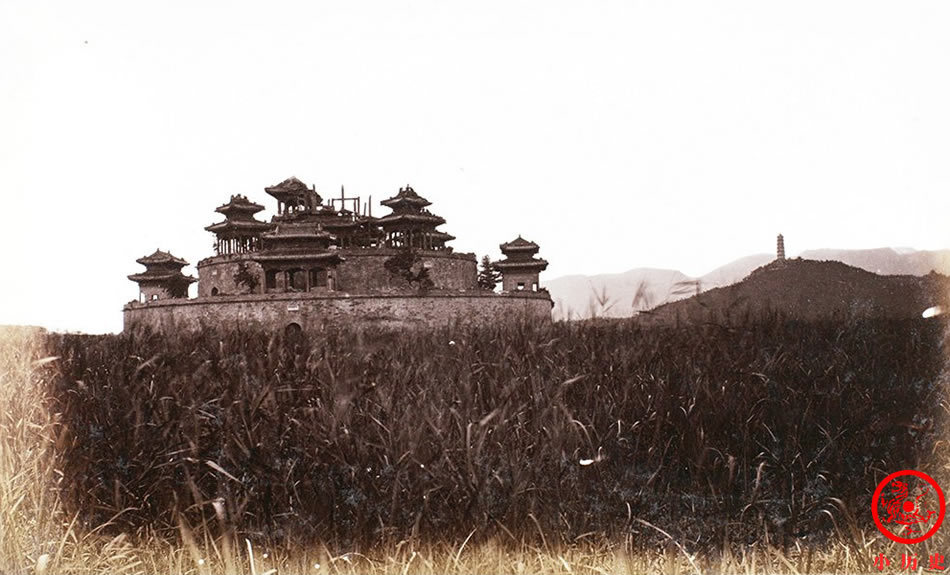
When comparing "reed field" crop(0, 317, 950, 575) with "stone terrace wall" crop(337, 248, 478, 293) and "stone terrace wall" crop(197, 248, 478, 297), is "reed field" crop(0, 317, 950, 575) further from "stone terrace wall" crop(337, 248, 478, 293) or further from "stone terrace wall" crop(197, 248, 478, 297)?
"stone terrace wall" crop(337, 248, 478, 293)

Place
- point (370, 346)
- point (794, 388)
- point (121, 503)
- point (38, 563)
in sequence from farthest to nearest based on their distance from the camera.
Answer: point (370, 346) → point (794, 388) → point (121, 503) → point (38, 563)

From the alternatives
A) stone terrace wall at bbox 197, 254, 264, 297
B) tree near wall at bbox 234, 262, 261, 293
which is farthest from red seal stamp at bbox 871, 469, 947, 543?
tree near wall at bbox 234, 262, 261, 293

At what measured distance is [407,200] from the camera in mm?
31469

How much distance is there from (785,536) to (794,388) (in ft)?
3.82

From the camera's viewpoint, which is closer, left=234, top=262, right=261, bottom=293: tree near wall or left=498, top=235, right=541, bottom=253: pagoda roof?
left=234, top=262, right=261, bottom=293: tree near wall

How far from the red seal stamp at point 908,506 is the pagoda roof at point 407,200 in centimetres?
2925

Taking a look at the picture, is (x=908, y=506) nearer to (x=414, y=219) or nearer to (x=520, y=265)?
(x=414, y=219)

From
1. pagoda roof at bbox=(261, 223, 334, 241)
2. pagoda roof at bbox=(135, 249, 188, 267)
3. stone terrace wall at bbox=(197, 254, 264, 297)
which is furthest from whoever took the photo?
pagoda roof at bbox=(135, 249, 188, 267)

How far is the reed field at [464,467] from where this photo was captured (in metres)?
2.89

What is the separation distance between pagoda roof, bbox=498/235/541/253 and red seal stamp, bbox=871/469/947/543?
29.8 metres

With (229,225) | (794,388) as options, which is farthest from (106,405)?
(229,225)

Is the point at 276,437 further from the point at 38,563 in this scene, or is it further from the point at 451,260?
the point at 451,260

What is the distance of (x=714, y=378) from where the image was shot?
12.9ft

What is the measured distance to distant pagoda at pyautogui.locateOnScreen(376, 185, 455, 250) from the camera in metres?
30.8
